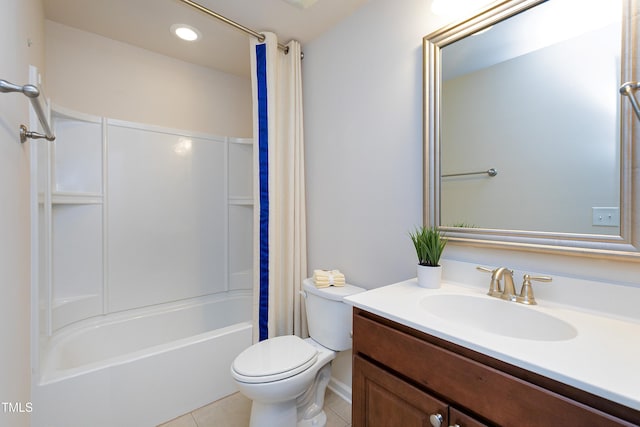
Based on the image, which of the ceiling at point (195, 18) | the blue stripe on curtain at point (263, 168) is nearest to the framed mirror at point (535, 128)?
the ceiling at point (195, 18)

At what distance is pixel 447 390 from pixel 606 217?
75cm

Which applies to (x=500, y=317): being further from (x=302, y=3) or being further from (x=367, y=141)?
(x=302, y=3)

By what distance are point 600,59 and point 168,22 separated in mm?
2268

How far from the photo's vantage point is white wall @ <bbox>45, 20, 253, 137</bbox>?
6.19 ft

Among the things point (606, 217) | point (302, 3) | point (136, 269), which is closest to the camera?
point (606, 217)

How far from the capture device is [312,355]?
135 cm

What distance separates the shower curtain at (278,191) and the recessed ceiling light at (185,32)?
19.0 inches

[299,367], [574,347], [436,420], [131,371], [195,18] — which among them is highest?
[195,18]

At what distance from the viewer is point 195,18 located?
5.76 feet

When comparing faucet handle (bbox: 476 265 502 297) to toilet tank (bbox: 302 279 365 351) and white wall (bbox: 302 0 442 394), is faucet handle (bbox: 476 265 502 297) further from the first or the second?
toilet tank (bbox: 302 279 365 351)

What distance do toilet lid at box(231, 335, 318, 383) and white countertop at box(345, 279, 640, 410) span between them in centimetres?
52

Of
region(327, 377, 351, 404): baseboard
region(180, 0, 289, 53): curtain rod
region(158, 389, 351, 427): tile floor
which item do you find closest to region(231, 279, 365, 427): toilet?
region(158, 389, 351, 427): tile floor

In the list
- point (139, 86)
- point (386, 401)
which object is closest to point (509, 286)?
point (386, 401)

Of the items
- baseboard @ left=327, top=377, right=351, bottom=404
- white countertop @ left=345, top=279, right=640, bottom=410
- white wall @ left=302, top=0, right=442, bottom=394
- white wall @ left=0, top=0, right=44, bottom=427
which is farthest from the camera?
baseboard @ left=327, top=377, right=351, bottom=404
